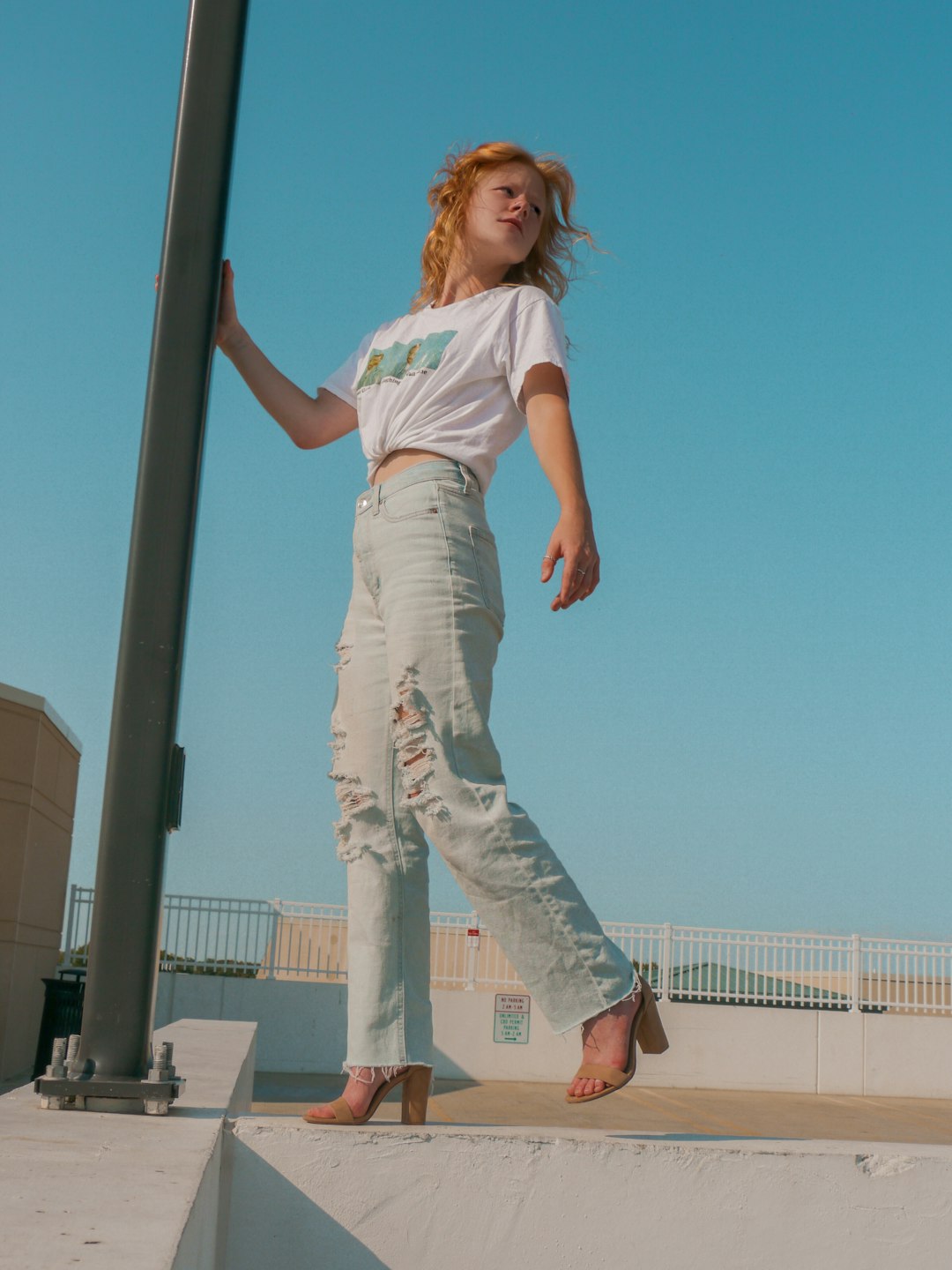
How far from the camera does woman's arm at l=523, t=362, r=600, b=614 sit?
1853 mm

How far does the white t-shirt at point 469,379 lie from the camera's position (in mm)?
1976

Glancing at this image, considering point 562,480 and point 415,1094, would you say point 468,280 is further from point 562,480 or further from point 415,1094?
point 415,1094

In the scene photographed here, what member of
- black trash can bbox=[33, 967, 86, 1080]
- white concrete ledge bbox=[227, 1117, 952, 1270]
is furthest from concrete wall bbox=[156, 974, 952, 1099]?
white concrete ledge bbox=[227, 1117, 952, 1270]

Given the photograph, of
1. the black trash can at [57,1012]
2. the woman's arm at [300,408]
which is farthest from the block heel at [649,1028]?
the black trash can at [57,1012]

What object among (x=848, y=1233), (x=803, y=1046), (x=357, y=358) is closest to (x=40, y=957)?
(x=803, y=1046)

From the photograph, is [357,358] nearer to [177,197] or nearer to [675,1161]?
[177,197]

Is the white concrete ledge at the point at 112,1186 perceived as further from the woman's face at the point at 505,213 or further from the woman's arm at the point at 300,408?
the woman's face at the point at 505,213

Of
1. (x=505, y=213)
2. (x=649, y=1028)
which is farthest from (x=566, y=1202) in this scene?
(x=505, y=213)

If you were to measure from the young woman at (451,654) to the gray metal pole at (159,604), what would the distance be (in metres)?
0.20

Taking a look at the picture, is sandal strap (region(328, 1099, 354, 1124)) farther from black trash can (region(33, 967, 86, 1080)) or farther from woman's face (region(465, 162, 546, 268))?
black trash can (region(33, 967, 86, 1080))

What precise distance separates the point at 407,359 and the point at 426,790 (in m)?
0.80

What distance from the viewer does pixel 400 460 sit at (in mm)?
1999

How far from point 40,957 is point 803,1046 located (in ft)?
27.0

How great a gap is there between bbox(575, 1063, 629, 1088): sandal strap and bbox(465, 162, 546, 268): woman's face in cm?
141
